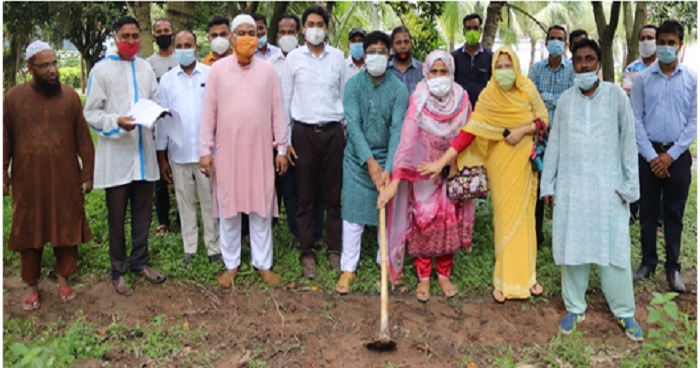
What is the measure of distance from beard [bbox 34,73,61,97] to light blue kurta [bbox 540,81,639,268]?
11.4 ft

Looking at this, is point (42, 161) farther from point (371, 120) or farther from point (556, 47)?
point (556, 47)

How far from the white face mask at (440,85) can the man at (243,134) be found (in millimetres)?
1168

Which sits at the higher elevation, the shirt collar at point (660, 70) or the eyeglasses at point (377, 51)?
the eyeglasses at point (377, 51)

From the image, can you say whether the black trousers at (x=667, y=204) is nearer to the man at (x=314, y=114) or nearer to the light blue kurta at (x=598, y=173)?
the light blue kurta at (x=598, y=173)

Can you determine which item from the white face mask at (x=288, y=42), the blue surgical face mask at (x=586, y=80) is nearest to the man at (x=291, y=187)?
the white face mask at (x=288, y=42)

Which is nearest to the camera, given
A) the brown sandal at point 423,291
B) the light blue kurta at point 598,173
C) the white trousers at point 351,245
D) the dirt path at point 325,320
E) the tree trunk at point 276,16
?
the dirt path at point 325,320

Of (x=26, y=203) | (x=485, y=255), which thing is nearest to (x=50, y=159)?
(x=26, y=203)

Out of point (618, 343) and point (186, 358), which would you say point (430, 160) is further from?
point (186, 358)

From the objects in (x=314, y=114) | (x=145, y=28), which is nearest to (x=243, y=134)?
(x=314, y=114)

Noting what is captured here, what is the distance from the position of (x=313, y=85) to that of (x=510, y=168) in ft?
5.32

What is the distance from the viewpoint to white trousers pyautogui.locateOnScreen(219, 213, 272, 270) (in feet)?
15.7

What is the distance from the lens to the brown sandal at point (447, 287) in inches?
180

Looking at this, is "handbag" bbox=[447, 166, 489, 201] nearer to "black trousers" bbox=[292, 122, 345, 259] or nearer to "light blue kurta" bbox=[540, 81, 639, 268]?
"light blue kurta" bbox=[540, 81, 639, 268]

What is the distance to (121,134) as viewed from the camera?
4.48 metres
